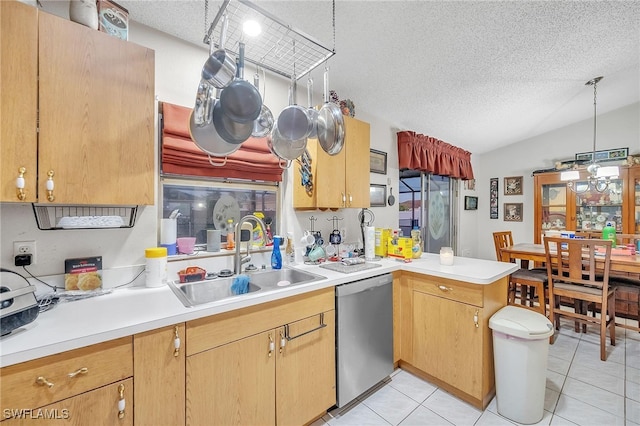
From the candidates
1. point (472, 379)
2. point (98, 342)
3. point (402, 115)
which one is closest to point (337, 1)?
point (402, 115)

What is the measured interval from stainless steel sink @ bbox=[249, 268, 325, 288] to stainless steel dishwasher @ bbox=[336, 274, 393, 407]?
0.30m

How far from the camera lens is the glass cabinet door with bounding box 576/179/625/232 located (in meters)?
3.78

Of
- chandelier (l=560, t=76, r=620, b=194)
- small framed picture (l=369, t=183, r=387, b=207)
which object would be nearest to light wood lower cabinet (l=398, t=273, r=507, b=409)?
small framed picture (l=369, t=183, r=387, b=207)

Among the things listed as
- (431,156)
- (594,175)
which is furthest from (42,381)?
(594,175)

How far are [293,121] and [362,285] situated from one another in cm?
114

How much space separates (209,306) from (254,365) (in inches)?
16.4

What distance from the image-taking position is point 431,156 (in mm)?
3715

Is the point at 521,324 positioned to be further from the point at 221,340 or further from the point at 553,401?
the point at 221,340

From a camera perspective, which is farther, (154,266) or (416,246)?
(416,246)

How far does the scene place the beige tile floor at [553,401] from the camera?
167 centimetres

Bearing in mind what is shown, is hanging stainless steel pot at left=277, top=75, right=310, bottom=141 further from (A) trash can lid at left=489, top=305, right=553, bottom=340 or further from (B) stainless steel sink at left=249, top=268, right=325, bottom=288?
(A) trash can lid at left=489, top=305, right=553, bottom=340

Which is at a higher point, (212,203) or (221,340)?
(212,203)

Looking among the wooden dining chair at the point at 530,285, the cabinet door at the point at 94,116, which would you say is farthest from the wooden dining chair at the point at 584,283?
the cabinet door at the point at 94,116

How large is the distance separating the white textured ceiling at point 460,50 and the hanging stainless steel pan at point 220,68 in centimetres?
65
